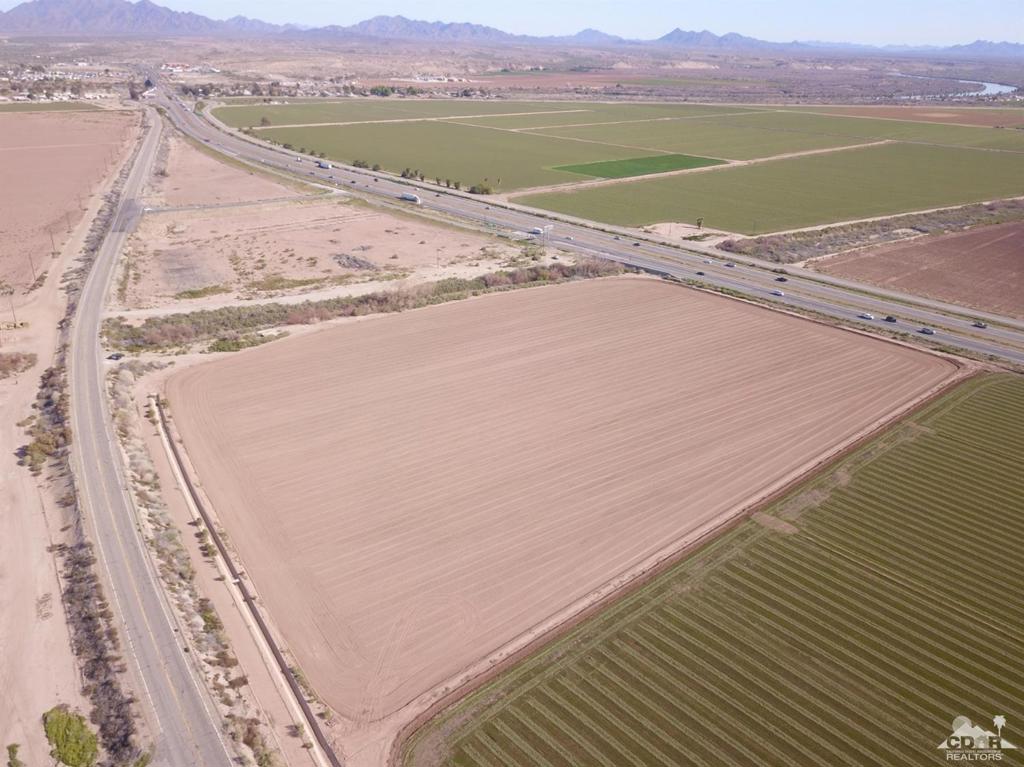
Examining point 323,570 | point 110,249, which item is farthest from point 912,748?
point 110,249

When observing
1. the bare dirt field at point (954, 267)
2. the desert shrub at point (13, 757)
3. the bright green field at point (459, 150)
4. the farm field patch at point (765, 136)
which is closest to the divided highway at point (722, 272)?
the bare dirt field at point (954, 267)

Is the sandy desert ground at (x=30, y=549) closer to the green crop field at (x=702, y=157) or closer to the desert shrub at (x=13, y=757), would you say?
the desert shrub at (x=13, y=757)

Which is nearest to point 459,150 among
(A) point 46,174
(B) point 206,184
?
(B) point 206,184

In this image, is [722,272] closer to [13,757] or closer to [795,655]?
[795,655]

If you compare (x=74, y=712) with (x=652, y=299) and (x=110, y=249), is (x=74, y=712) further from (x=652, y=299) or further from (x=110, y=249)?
(x=110, y=249)

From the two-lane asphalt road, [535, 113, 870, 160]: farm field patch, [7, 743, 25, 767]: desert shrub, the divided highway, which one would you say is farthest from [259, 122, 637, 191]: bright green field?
[7, 743, 25, 767]: desert shrub
